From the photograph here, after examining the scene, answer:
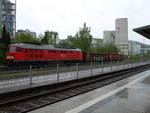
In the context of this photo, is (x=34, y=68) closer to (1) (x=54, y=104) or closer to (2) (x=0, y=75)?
(2) (x=0, y=75)

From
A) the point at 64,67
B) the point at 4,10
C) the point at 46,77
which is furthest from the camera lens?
the point at 4,10

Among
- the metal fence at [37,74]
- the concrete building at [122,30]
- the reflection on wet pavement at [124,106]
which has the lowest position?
the reflection on wet pavement at [124,106]

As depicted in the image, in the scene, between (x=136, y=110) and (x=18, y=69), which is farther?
(x=18, y=69)

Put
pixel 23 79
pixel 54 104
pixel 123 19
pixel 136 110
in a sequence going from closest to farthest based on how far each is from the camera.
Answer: pixel 136 110
pixel 54 104
pixel 23 79
pixel 123 19

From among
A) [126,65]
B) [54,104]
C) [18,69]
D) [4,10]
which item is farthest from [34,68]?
[4,10]

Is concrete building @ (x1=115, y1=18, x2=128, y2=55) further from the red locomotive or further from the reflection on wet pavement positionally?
the reflection on wet pavement

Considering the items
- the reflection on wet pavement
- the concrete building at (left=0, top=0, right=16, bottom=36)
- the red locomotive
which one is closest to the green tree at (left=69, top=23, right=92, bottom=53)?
the red locomotive

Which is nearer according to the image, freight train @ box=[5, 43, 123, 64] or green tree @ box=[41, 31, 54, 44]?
freight train @ box=[5, 43, 123, 64]

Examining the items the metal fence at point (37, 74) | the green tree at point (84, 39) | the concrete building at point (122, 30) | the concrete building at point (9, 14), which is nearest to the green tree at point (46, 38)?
the green tree at point (84, 39)

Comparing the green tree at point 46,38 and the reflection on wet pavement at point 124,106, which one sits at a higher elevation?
the green tree at point 46,38

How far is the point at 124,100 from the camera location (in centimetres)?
698

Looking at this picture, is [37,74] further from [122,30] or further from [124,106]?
[122,30]

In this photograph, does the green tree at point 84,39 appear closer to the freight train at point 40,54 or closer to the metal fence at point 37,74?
the freight train at point 40,54

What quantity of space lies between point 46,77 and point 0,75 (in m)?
3.28
